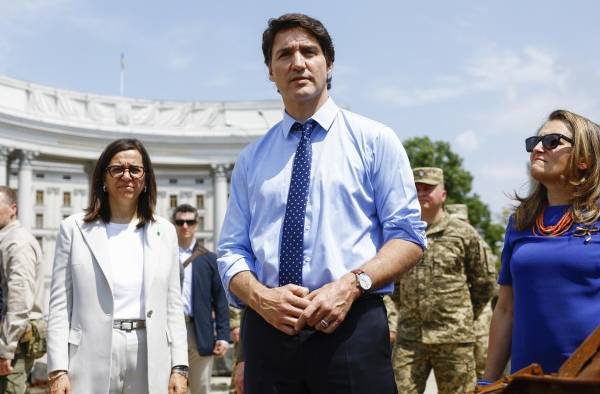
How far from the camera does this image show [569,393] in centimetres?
217

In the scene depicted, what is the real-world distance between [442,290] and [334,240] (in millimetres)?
3249

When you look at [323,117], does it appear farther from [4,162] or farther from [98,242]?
[4,162]

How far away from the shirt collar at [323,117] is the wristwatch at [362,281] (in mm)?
628

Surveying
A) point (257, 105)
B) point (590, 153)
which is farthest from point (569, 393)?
point (257, 105)

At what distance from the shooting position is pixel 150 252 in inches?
153

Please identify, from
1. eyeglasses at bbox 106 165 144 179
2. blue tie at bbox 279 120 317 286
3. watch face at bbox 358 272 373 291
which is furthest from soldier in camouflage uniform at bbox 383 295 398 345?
watch face at bbox 358 272 373 291

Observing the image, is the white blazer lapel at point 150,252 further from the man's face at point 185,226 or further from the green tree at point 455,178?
the green tree at point 455,178

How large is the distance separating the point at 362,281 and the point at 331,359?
0.30 meters

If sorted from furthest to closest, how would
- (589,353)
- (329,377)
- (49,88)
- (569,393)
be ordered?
(49,88) → (329,377) → (589,353) → (569,393)

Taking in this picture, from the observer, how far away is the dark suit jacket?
6859 millimetres

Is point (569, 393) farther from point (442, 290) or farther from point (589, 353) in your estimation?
point (442, 290)

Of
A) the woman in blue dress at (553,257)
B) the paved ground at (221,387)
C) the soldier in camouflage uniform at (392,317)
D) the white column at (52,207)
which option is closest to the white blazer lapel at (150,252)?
the woman in blue dress at (553,257)

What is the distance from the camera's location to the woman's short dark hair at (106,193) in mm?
3955

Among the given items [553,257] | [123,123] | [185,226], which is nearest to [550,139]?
[553,257]
